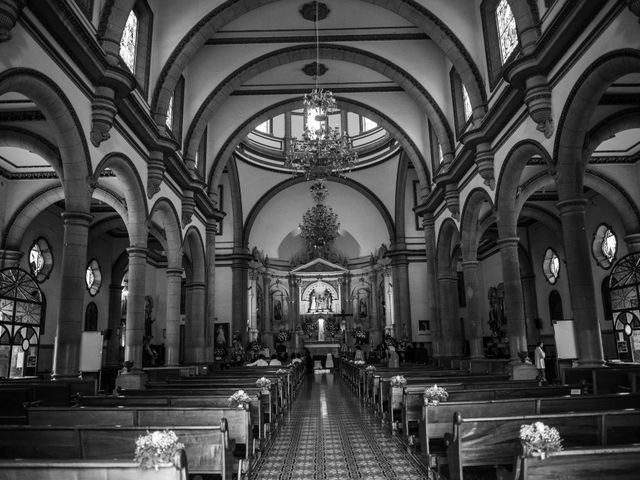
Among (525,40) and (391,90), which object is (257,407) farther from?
(391,90)

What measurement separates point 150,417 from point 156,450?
2.73 meters

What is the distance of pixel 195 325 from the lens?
1861 cm

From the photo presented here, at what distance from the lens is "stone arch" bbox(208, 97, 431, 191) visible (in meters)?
21.0

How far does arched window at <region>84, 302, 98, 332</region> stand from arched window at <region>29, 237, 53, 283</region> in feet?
12.0

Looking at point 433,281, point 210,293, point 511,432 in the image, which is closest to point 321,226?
point 433,281

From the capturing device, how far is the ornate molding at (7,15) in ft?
22.2

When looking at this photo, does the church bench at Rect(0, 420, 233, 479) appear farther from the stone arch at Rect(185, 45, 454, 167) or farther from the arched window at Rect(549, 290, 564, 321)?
the arched window at Rect(549, 290, 564, 321)

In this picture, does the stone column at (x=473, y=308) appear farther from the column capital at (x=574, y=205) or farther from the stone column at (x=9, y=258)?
the stone column at (x=9, y=258)

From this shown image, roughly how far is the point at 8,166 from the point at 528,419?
1584 cm

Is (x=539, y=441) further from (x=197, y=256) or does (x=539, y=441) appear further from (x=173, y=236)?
(x=197, y=256)

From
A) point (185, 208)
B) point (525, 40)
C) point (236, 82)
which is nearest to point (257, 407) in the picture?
point (525, 40)

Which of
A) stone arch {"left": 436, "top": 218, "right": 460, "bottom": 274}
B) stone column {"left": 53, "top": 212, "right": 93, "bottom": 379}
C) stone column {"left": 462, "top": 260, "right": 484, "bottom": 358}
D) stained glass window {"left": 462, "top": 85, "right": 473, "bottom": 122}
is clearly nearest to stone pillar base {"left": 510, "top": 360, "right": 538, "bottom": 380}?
stone column {"left": 462, "top": 260, "right": 484, "bottom": 358}

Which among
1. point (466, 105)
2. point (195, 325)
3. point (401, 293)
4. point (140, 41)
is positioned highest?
point (140, 41)

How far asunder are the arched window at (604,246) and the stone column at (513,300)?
23.2 ft
